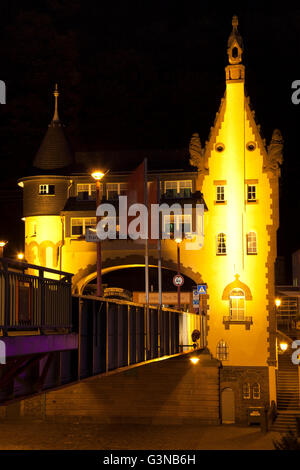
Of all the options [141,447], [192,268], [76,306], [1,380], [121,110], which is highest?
[121,110]

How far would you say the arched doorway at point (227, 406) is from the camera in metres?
70.2

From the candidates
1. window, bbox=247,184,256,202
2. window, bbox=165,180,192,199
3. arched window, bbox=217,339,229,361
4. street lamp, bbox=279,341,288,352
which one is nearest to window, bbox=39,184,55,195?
window, bbox=165,180,192,199

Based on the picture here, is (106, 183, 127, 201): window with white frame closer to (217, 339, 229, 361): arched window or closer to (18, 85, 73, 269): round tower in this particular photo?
(18, 85, 73, 269): round tower

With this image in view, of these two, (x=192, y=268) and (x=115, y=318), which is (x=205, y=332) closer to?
(x=192, y=268)

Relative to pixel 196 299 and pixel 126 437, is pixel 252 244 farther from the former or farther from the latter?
pixel 126 437

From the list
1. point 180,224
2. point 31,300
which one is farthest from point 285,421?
point 31,300

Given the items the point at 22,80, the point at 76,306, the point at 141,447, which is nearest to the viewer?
the point at 76,306

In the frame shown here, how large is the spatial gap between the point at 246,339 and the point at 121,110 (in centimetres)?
3924

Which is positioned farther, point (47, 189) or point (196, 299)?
point (47, 189)

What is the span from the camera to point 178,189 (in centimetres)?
7325

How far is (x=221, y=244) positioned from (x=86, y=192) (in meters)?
12.5

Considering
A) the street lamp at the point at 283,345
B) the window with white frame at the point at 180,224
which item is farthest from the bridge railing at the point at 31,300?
the street lamp at the point at 283,345

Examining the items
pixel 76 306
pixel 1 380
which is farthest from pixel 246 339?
pixel 1 380

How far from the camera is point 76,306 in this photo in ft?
87.5
